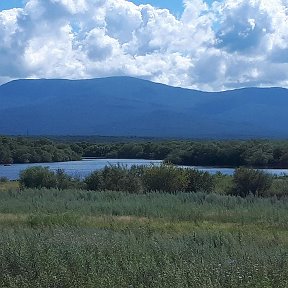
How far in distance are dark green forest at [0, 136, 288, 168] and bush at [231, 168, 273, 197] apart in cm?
1256

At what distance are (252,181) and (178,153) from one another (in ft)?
75.3

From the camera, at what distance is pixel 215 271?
357 inches

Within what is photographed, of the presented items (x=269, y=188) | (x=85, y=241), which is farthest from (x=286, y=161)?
(x=85, y=241)

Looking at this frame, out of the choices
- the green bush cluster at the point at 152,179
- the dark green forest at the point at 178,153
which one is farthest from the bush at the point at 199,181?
the dark green forest at the point at 178,153

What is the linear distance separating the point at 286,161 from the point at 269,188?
19.9m

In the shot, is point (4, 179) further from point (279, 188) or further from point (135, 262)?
point (135, 262)

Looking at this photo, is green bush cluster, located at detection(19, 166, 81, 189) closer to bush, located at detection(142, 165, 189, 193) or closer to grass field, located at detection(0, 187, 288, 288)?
bush, located at detection(142, 165, 189, 193)

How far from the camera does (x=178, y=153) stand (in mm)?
62344

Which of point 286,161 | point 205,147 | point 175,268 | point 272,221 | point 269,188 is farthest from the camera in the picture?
point 205,147

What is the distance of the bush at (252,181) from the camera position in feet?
130

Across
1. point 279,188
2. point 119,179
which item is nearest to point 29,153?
point 119,179

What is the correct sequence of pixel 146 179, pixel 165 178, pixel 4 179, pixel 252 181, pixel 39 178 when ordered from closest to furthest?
pixel 252 181 < pixel 165 178 < pixel 146 179 < pixel 39 178 < pixel 4 179

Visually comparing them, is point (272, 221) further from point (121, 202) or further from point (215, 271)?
point (215, 271)

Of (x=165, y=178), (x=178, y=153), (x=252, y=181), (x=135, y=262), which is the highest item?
(x=178, y=153)
